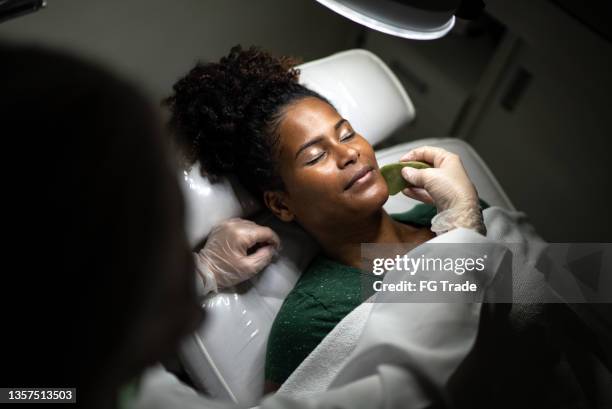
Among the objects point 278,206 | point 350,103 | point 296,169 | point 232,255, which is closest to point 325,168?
point 296,169

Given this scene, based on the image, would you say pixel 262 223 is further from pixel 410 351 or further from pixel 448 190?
pixel 410 351

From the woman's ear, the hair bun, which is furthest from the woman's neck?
the hair bun

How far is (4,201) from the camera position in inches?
16.9

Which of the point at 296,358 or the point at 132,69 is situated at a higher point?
the point at 132,69

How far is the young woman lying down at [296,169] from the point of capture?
114 centimetres

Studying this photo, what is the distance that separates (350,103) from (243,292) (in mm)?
718

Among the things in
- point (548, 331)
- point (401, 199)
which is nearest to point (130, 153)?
point (548, 331)

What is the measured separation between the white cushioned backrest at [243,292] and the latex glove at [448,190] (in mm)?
381

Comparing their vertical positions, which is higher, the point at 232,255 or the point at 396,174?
the point at 396,174

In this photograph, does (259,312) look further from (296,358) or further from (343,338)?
(343,338)

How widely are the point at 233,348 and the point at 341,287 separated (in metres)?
0.33

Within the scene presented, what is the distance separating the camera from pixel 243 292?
1272mm

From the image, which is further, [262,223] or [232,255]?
[262,223]

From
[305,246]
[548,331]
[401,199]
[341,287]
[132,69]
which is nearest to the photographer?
[548,331]
